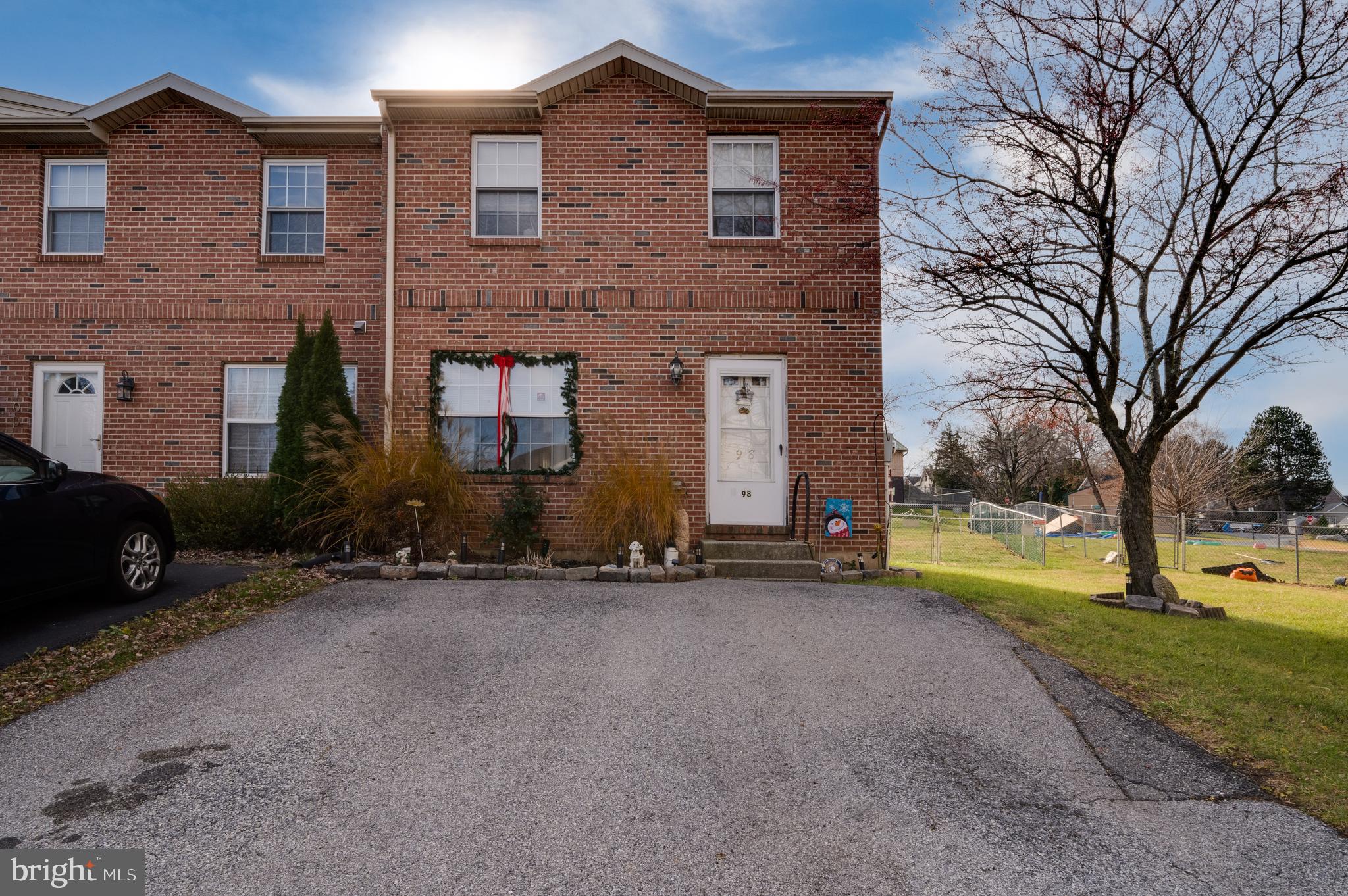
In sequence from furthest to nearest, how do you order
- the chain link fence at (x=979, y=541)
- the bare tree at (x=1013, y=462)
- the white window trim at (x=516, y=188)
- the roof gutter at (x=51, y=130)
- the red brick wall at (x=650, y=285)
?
the bare tree at (x=1013, y=462)
the chain link fence at (x=979, y=541)
the roof gutter at (x=51, y=130)
the white window trim at (x=516, y=188)
the red brick wall at (x=650, y=285)

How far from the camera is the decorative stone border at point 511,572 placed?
8.27 m

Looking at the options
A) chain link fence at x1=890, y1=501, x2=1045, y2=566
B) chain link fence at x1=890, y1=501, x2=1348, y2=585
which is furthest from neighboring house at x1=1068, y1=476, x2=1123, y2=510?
chain link fence at x1=890, y1=501, x2=1045, y2=566

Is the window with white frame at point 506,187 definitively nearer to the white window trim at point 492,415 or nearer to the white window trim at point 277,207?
the white window trim at point 492,415

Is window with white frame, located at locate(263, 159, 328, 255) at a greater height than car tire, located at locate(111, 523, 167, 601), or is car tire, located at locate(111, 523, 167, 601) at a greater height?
window with white frame, located at locate(263, 159, 328, 255)

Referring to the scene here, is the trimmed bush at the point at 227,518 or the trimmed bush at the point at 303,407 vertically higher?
the trimmed bush at the point at 303,407

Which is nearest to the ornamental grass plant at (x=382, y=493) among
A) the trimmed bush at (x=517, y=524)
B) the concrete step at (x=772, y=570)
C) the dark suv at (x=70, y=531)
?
the trimmed bush at (x=517, y=524)

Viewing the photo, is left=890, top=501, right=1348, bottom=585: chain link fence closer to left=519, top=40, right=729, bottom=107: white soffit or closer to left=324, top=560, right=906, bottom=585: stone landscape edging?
left=324, top=560, right=906, bottom=585: stone landscape edging

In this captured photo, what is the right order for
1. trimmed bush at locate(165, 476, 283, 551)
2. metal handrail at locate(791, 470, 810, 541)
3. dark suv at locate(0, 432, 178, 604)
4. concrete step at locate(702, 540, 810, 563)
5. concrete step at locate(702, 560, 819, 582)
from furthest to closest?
metal handrail at locate(791, 470, 810, 541) → trimmed bush at locate(165, 476, 283, 551) → concrete step at locate(702, 540, 810, 563) → concrete step at locate(702, 560, 819, 582) → dark suv at locate(0, 432, 178, 604)

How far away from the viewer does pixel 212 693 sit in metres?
4.97

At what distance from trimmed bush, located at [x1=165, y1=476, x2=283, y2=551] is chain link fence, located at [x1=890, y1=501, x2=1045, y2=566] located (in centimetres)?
950

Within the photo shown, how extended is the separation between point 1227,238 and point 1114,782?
7.19m

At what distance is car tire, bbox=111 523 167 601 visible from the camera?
21.7 feet

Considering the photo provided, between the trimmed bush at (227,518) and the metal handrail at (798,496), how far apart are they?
6.29 metres

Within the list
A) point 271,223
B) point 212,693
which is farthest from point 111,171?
point 212,693
